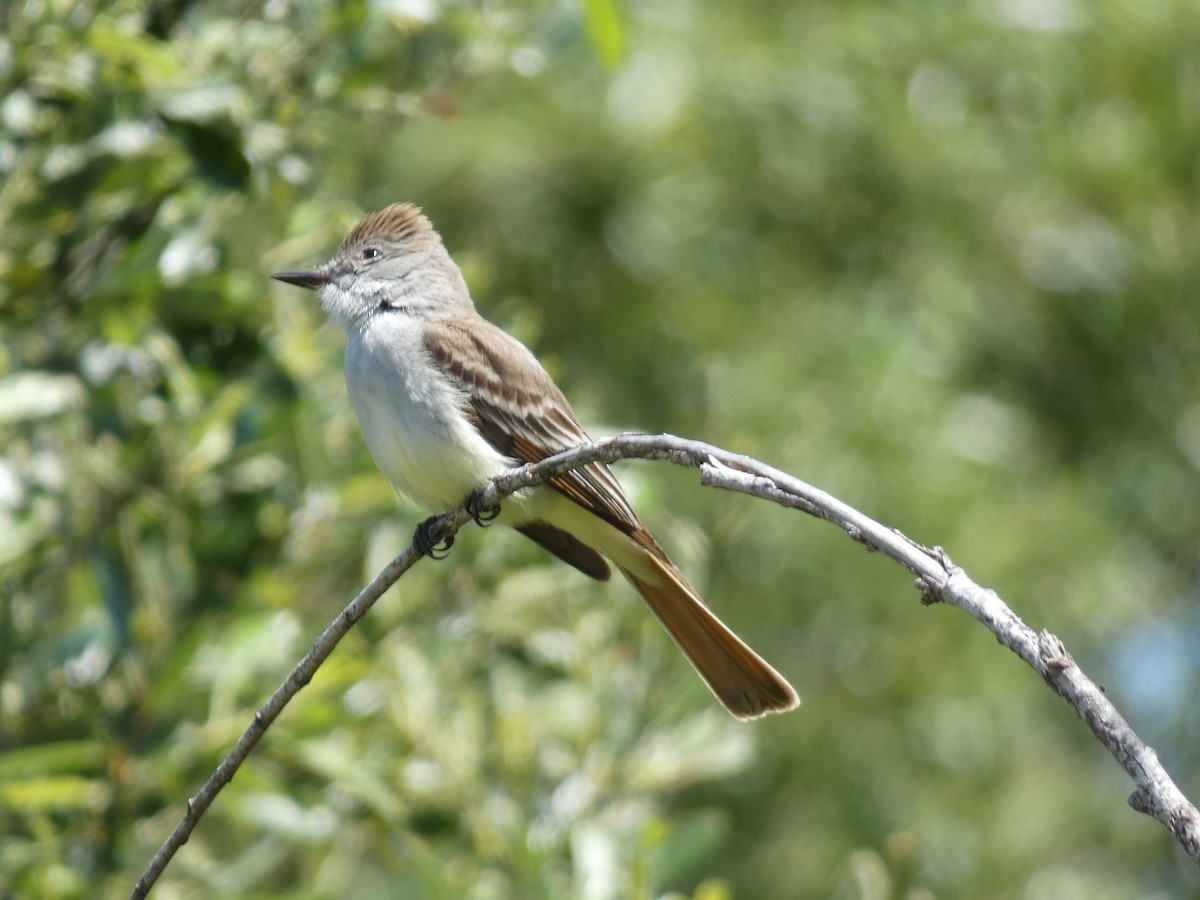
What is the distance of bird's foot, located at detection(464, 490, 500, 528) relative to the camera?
134 inches

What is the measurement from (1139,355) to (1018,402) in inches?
23.3

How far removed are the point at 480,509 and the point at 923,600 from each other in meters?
1.67

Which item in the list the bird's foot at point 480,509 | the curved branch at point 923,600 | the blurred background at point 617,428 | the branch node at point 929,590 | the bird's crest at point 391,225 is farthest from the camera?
the bird's crest at point 391,225

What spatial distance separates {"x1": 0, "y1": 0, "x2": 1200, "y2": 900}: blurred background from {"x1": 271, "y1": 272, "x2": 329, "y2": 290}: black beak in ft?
0.34

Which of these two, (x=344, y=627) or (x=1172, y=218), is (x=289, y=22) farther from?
(x=1172, y=218)

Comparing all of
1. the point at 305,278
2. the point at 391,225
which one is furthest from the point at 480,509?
the point at 391,225

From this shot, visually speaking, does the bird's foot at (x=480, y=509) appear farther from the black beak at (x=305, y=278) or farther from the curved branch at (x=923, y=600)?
the black beak at (x=305, y=278)

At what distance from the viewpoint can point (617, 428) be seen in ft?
20.9

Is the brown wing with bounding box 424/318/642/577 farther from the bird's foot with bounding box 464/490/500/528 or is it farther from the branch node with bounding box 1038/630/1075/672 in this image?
the branch node with bounding box 1038/630/1075/672

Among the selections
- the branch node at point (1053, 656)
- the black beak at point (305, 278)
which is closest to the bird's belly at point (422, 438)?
the black beak at point (305, 278)

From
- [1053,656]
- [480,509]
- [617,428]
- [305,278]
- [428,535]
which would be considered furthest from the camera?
[617,428]

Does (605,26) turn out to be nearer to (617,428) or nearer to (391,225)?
(391,225)

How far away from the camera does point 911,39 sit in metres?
Result: 7.45

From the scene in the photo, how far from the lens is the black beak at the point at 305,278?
4007 mm
